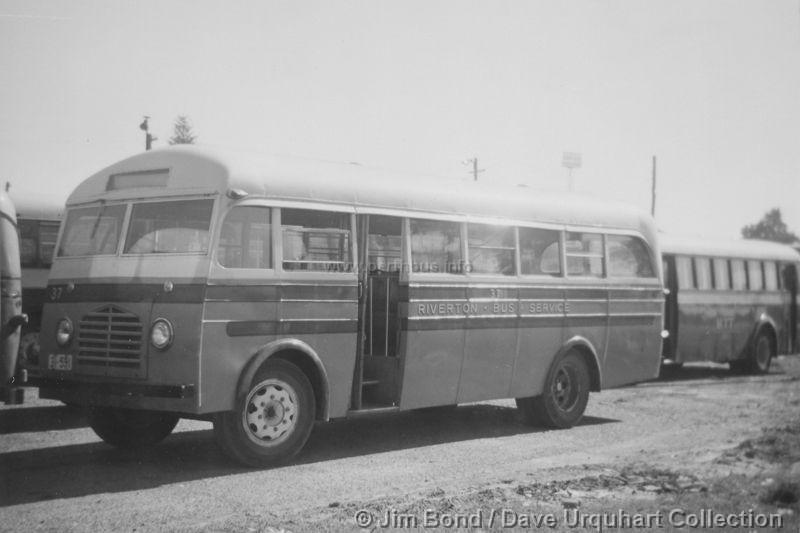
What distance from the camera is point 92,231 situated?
9.27 metres

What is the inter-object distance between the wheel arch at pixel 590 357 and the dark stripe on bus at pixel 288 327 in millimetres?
3743

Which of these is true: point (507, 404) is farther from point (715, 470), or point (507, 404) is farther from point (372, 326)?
point (715, 470)

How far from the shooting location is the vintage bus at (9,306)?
943cm

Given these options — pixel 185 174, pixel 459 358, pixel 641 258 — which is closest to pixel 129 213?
pixel 185 174

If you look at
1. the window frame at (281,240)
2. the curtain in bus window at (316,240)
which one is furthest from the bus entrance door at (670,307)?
the curtain in bus window at (316,240)

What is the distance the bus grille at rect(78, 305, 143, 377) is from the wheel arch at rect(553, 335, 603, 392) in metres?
5.70

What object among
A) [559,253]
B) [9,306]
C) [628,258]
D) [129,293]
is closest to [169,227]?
[129,293]

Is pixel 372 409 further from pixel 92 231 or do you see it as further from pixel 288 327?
pixel 92 231

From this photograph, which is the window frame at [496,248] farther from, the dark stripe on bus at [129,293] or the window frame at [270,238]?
the dark stripe on bus at [129,293]

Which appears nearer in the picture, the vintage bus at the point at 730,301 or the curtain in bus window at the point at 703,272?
the vintage bus at the point at 730,301

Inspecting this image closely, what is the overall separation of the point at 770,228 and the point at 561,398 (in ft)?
412

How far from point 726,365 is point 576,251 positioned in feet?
43.0

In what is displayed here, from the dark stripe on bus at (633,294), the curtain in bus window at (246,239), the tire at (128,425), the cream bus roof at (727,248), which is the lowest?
the tire at (128,425)

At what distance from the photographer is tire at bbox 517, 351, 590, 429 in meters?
12.1
